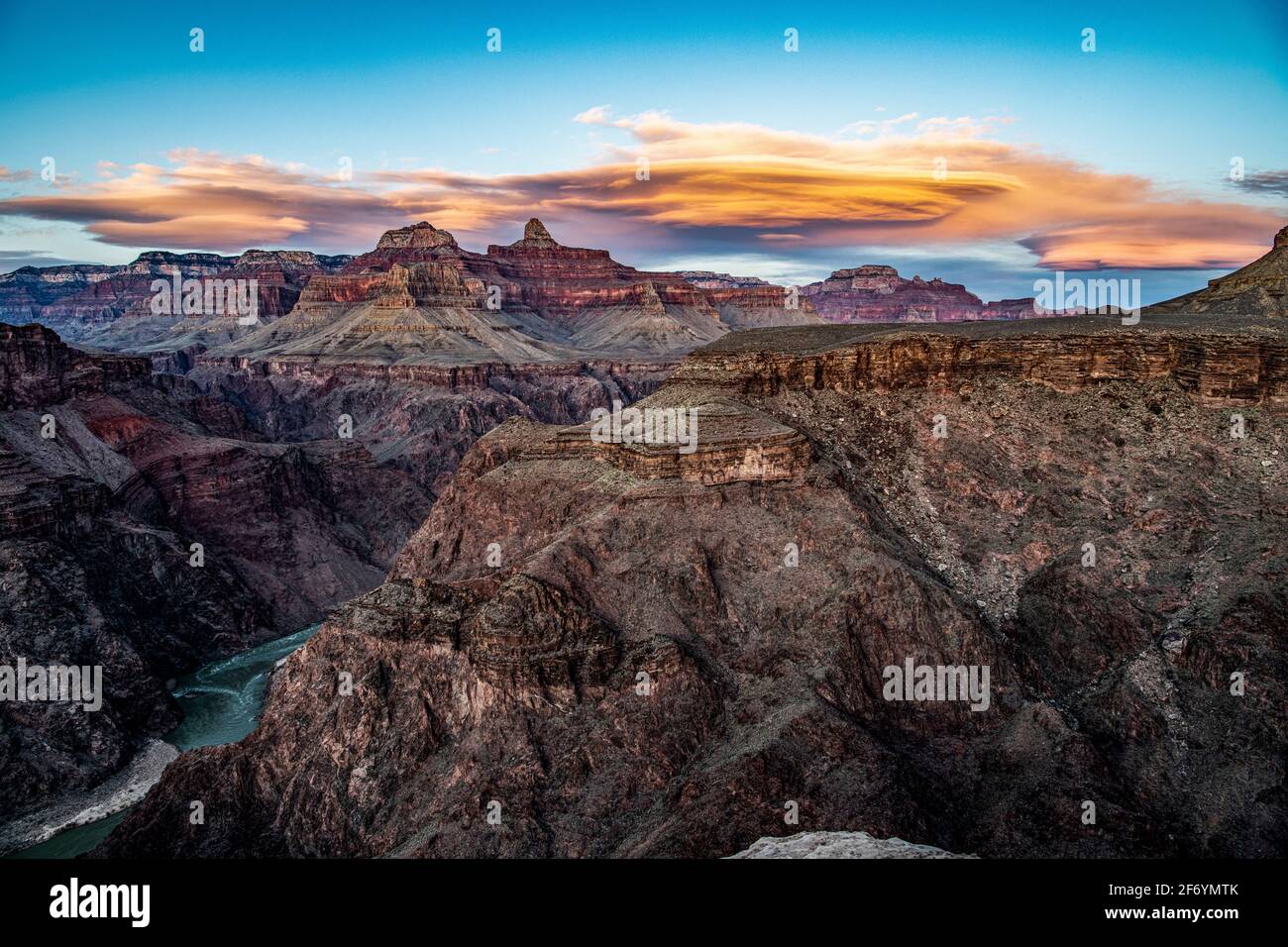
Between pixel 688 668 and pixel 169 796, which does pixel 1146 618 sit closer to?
pixel 688 668

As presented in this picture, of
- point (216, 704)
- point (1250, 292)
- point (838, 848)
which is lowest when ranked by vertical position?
point (216, 704)

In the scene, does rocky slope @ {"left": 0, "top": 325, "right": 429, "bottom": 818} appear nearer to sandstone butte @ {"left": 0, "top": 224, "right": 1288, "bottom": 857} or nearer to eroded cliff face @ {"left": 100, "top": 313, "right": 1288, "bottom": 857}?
sandstone butte @ {"left": 0, "top": 224, "right": 1288, "bottom": 857}

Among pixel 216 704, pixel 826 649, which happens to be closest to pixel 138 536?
pixel 216 704

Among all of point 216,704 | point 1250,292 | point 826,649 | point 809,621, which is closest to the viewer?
point 826,649

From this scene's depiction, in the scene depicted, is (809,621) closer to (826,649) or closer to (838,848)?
(826,649)

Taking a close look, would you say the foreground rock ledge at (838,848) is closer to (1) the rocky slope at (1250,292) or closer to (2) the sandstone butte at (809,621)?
(2) the sandstone butte at (809,621)
